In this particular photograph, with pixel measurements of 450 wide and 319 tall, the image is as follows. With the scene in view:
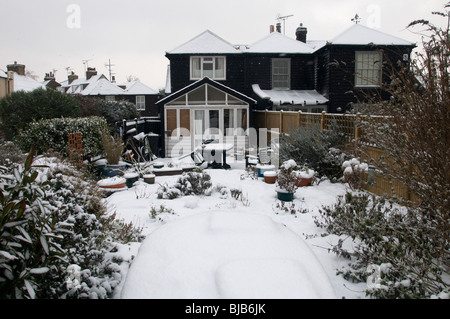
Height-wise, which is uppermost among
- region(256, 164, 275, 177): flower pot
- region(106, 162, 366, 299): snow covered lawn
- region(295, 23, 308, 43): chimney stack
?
region(295, 23, 308, 43): chimney stack

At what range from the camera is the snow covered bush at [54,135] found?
11250mm

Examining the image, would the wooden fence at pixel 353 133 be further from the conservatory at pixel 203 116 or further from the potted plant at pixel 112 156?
Answer: the potted plant at pixel 112 156

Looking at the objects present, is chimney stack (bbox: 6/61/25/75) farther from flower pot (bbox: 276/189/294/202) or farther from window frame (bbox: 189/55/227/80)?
flower pot (bbox: 276/189/294/202)

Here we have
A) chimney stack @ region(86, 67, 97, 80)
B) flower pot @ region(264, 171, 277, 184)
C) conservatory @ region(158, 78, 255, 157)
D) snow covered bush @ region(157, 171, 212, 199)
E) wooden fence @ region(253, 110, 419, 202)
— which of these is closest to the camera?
wooden fence @ region(253, 110, 419, 202)

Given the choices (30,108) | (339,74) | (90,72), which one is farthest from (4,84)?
(339,74)

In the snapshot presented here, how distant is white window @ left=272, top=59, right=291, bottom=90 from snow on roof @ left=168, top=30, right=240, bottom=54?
2533 millimetres

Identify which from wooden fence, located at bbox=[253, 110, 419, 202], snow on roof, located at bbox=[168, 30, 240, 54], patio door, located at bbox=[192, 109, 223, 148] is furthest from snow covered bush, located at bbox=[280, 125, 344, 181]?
snow on roof, located at bbox=[168, 30, 240, 54]

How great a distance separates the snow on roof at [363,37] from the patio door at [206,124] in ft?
24.7

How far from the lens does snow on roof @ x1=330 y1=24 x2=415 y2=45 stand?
20.5m

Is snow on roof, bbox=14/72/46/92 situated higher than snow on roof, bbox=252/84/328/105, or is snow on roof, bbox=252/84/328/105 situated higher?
snow on roof, bbox=14/72/46/92

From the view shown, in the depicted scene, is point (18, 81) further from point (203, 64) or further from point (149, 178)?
point (149, 178)

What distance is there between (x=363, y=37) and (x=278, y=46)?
4735 millimetres

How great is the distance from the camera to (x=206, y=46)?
72.4 feet
